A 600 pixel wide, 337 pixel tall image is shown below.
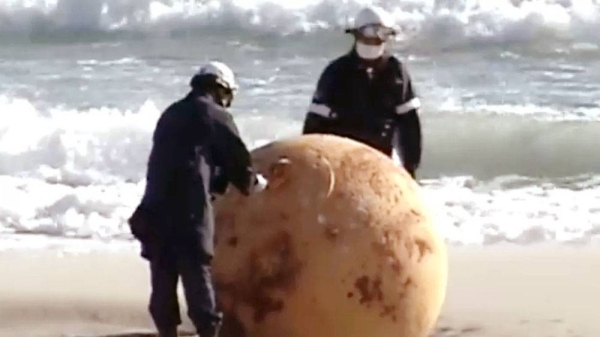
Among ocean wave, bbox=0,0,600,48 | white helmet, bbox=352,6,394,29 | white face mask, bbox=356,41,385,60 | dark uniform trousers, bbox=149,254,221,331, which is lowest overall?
ocean wave, bbox=0,0,600,48

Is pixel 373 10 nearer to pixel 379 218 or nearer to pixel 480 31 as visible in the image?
pixel 379 218

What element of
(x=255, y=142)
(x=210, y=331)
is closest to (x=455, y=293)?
(x=210, y=331)

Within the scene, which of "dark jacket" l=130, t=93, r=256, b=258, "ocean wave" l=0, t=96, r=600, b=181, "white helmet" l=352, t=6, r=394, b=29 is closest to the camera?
"dark jacket" l=130, t=93, r=256, b=258

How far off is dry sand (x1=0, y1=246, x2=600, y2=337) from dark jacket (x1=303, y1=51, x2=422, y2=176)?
3.57ft

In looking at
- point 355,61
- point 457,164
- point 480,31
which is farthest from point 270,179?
point 480,31

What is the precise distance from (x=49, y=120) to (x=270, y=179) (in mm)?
9717

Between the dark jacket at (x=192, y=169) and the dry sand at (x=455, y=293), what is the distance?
4.76 ft

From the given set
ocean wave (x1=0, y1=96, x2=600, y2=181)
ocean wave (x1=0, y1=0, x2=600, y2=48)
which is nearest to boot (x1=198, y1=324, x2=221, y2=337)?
ocean wave (x1=0, y1=96, x2=600, y2=181)

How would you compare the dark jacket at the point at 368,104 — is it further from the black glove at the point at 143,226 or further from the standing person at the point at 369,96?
the black glove at the point at 143,226

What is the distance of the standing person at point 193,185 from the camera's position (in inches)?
234

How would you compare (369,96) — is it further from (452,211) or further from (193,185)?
(452,211)

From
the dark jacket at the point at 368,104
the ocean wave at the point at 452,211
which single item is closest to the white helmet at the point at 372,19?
the dark jacket at the point at 368,104

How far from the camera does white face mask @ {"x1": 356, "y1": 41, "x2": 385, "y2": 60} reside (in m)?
6.77

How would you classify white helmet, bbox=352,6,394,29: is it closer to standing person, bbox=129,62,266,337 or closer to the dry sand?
standing person, bbox=129,62,266,337
